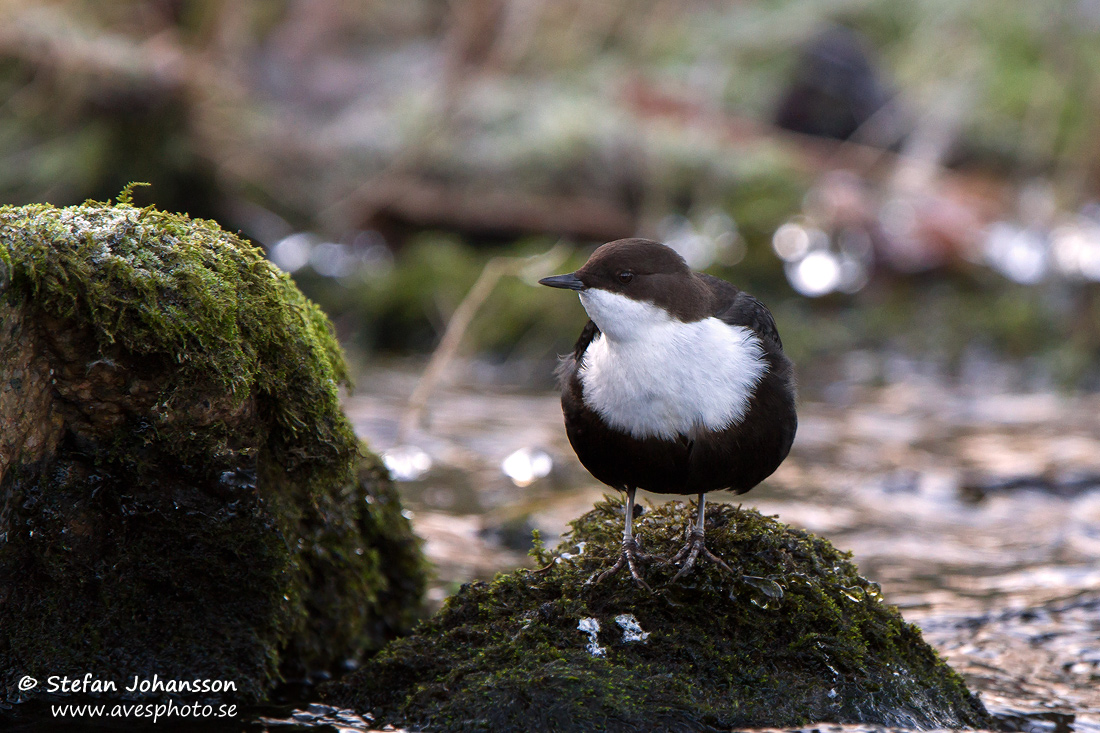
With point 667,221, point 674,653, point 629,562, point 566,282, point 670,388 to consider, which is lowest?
point 674,653

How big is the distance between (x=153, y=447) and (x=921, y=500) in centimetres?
475

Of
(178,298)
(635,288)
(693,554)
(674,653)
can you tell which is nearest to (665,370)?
(635,288)

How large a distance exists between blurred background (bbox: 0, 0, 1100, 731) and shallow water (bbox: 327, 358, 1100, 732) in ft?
0.10

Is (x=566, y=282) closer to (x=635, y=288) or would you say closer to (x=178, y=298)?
(x=635, y=288)

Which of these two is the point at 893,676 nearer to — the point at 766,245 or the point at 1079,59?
the point at 766,245

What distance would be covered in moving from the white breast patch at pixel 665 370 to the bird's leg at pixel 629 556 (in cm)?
34

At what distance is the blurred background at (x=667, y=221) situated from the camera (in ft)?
20.6

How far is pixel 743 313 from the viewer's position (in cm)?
340

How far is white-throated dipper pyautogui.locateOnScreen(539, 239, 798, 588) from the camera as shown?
3.11 metres

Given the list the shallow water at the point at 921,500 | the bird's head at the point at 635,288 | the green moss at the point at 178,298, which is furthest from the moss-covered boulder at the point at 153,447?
the shallow water at the point at 921,500

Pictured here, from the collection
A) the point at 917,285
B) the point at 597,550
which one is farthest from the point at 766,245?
the point at 597,550

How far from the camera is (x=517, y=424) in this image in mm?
7859

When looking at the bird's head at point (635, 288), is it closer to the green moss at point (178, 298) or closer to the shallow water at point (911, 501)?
the green moss at point (178, 298)

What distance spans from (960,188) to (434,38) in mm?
9991
